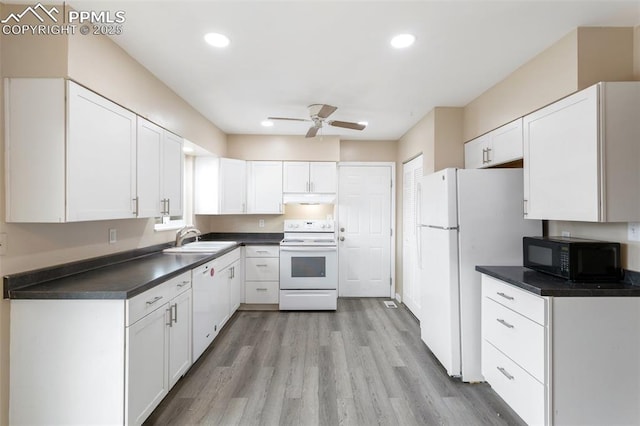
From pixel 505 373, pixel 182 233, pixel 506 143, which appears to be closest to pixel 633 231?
pixel 506 143

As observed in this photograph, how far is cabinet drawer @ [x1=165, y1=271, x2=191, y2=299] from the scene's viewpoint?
211 cm

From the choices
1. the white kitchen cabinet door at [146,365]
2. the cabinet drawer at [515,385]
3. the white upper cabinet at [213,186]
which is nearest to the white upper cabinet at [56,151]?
the white kitchen cabinet door at [146,365]

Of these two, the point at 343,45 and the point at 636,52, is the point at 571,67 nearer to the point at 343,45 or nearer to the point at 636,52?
the point at 636,52

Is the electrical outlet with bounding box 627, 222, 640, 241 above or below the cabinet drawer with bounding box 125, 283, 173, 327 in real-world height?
above

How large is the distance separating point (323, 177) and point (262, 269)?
1.62 m

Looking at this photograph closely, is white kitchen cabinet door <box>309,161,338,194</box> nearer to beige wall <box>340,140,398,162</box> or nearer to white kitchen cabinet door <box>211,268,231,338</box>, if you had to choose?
beige wall <box>340,140,398,162</box>

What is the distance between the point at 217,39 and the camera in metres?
1.97

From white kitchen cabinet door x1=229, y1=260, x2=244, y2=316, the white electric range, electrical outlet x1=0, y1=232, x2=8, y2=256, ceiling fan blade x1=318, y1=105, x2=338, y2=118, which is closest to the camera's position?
electrical outlet x1=0, y1=232, x2=8, y2=256

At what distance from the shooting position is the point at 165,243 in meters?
3.16

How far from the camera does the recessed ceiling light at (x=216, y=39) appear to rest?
1930mm

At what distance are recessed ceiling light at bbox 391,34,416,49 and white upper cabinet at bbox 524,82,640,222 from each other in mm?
1059

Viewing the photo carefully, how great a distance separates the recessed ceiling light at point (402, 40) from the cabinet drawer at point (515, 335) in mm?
1912

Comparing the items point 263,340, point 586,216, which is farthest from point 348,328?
point 586,216

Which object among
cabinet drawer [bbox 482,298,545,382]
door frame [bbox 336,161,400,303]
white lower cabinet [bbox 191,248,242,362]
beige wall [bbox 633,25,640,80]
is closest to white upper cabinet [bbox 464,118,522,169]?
beige wall [bbox 633,25,640,80]
